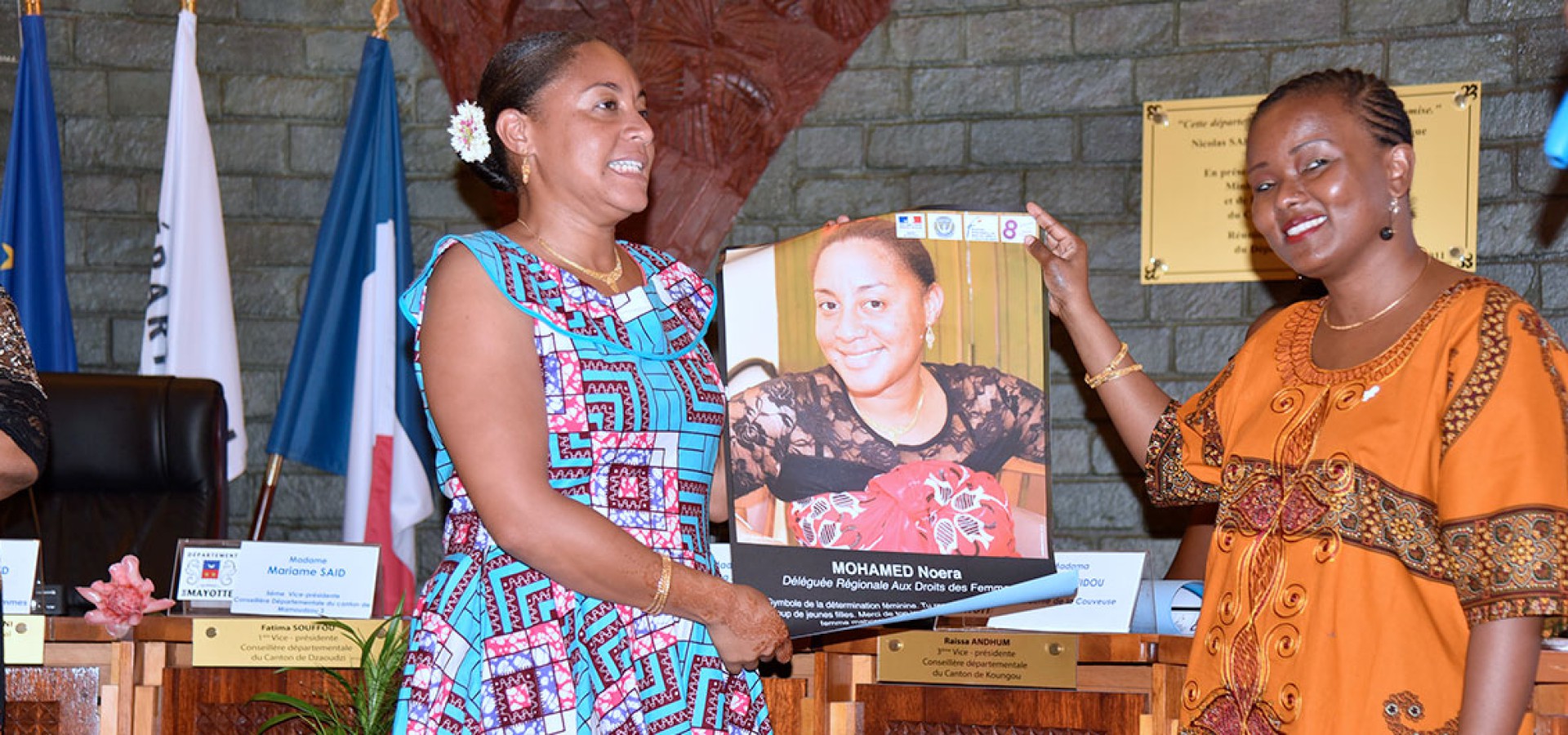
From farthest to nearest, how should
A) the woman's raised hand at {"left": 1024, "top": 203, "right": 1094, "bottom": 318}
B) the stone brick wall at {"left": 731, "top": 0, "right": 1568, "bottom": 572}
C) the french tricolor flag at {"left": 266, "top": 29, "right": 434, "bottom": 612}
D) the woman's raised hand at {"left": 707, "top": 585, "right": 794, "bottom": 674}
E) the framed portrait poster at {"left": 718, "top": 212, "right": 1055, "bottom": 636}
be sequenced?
1. the french tricolor flag at {"left": 266, "top": 29, "right": 434, "bottom": 612}
2. the stone brick wall at {"left": 731, "top": 0, "right": 1568, "bottom": 572}
3. the woman's raised hand at {"left": 1024, "top": 203, "right": 1094, "bottom": 318}
4. the framed portrait poster at {"left": 718, "top": 212, "right": 1055, "bottom": 636}
5. the woman's raised hand at {"left": 707, "top": 585, "right": 794, "bottom": 674}

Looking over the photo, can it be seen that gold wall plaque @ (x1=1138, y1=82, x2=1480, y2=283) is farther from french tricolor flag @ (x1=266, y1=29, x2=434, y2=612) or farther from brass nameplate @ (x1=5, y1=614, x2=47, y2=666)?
brass nameplate @ (x1=5, y1=614, x2=47, y2=666)

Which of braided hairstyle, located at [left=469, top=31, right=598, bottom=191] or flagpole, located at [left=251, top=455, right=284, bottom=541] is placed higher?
braided hairstyle, located at [left=469, top=31, right=598, bottom=191]

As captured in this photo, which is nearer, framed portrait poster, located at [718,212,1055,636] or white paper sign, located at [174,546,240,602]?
framed portrait poster, located at [718,212,1055,636]

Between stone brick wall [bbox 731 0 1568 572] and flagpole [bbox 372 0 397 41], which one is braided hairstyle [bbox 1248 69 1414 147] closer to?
stone brick wall [bbox 731 0 1568 572]

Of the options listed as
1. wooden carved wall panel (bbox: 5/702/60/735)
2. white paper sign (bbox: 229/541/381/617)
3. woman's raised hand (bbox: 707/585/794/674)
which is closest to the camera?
woman's raised hand (bbox: 707/585/794/674)

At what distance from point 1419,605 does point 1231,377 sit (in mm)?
406

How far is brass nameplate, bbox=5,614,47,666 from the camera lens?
2.76 meters

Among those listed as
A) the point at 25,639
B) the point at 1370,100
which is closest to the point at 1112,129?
the point at 1370,100

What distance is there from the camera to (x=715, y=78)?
4.57 metres

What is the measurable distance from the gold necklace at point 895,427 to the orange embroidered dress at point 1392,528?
544 millimetres

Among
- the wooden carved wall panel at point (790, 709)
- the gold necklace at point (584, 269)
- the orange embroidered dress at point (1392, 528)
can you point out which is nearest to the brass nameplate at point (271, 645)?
the wooden carved wall panel at point (790, 709)

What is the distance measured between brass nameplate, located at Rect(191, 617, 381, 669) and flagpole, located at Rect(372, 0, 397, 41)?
2235mm

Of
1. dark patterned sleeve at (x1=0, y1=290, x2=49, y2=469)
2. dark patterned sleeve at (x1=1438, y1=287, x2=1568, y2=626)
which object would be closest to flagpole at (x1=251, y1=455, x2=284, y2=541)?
dark patterned sleeve at (x1=0, y1=290, x2=49, y2=469)

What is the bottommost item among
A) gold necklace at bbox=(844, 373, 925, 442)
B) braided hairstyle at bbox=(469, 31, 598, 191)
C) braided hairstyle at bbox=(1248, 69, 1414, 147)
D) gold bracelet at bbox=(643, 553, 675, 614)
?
gold bracelet at bbox=(643, 553, 675, 614)
